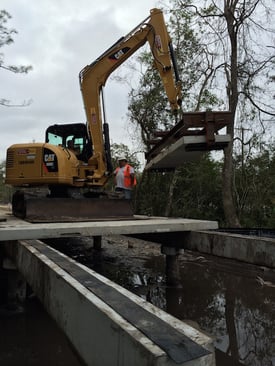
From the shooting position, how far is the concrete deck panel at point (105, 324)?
1.54m

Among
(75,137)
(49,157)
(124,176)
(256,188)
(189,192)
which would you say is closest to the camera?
(49,157)

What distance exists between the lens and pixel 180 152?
6219 millimetres

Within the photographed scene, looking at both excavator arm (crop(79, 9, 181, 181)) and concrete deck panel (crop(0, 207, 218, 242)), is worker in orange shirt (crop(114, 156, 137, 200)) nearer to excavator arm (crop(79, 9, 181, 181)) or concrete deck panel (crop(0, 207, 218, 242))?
excavator arm (crop(79, 9, 181, 181))

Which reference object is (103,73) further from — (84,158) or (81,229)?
(81,229)

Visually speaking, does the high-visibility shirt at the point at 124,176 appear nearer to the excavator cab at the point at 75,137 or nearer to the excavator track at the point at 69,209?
the excavator cab at the point at 75,137

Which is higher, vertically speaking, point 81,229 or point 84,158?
point 84,158

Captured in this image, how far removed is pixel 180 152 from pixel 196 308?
8.13ft

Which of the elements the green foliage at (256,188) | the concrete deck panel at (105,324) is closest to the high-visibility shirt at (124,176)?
the concrete deck panel at (105,324)

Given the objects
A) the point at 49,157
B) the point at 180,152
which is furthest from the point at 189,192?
the point at 180,152

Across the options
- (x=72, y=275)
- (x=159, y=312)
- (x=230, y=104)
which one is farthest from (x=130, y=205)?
(x=230, y=104)

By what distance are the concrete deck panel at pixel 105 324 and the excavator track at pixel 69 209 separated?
121 inches

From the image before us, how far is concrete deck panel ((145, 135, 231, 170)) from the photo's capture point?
5.72 metres

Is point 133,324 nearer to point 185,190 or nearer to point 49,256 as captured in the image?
point 49,256

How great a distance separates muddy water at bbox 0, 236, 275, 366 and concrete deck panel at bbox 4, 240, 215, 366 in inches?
31.2
